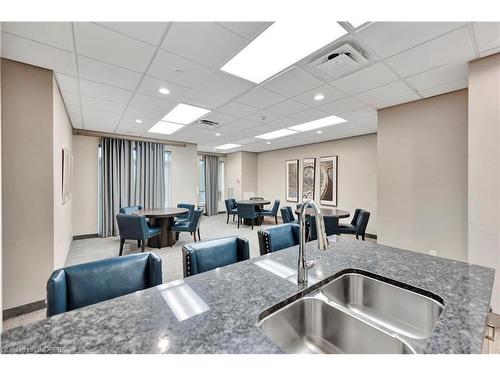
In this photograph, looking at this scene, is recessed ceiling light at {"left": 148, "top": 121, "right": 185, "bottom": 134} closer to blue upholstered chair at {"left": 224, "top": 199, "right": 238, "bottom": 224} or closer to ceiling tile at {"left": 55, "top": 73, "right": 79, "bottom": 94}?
ceiling tile at {"left": 55, "top": 73, "right": 79, "bottom": 94}

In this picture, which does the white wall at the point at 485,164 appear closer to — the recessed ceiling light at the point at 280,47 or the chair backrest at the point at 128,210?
the recessed ceiling light at the point at 280,47

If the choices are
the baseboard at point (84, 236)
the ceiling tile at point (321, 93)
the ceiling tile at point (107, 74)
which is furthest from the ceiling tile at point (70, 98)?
the baseboard at point (84, 236)

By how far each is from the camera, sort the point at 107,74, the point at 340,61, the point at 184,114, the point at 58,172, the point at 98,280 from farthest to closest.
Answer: the point at 184,114 < the point at 58,172 < the point at 107,74 < the point at 340,61 < the point at 98,280

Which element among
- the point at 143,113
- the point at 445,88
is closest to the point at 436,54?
the point at 445,88

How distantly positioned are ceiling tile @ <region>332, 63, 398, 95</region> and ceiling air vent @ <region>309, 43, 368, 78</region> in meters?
0.16

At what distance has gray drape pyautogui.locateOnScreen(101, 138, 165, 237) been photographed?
17.8ft

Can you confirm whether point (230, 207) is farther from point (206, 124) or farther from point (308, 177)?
point (206, 124)

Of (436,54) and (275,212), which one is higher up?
(436,54)

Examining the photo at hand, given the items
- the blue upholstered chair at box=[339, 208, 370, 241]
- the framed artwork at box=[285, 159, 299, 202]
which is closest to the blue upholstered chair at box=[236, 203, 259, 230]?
the framed artwork at box=[285, 159, 299, 202]

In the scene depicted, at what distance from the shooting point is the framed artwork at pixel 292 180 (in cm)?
722

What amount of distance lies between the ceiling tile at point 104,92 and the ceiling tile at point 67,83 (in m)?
0.07

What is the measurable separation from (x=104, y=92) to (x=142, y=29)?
1649 millimetres

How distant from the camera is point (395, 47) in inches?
77.6

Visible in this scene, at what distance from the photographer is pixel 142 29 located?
5.65ft
